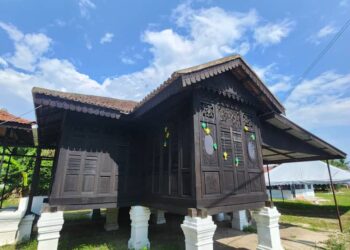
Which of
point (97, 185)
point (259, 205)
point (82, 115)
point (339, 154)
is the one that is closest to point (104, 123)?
point (82, 115)

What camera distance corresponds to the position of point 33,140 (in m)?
8.71

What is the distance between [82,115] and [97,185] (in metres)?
2.07

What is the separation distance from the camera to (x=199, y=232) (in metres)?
4.21

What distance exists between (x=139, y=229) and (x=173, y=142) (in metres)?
2.99

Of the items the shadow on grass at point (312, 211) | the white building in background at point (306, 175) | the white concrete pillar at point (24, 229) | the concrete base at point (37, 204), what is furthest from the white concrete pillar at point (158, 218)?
the white building in background at point (306, 175)

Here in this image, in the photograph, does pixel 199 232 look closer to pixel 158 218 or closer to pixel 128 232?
pixel 128 232

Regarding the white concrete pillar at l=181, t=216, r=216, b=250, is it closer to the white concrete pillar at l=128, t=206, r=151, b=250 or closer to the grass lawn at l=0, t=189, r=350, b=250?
the white concrete pillar at l=128, t=206, r=151, b=250

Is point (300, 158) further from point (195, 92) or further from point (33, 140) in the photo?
point (33, 140)

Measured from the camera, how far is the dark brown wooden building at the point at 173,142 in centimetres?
483

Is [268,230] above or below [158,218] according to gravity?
above

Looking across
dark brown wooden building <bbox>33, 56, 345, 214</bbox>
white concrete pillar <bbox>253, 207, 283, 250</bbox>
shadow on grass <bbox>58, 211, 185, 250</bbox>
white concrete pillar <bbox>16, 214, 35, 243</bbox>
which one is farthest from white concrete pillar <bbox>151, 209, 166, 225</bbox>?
white concrete pillar <bbox>253, 207, 283, 250</bbox>

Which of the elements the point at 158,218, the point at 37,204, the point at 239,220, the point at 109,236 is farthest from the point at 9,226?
the point at 239,220

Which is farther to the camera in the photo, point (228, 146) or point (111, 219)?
point (111, 219)

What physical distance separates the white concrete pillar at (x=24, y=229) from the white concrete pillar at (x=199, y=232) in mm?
6183
